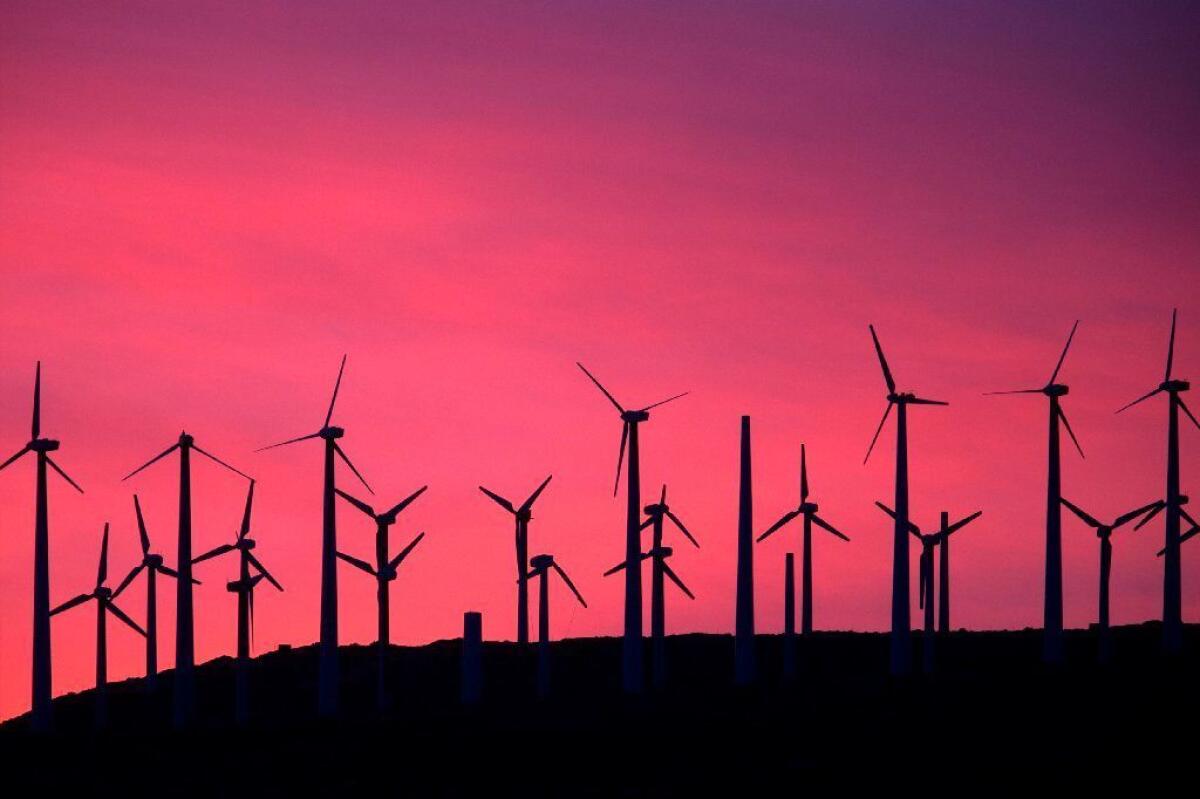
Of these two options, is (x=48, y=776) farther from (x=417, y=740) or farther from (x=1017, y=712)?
(x=1017, y=712)

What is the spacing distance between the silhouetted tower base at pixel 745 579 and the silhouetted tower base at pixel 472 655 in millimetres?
18059

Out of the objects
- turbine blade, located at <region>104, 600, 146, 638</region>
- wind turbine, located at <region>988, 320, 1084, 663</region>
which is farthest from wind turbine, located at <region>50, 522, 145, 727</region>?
wind turbine, located at <region>988, 320, 1084, 663</region>

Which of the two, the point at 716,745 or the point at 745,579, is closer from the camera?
the point at 716,745

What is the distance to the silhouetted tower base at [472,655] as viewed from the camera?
6781 inches

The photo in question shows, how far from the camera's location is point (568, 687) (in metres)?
199

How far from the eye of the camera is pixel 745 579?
565ft

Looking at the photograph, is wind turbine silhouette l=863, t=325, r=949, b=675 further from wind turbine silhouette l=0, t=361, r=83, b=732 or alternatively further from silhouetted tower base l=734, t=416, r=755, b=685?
wind turbine silhouette l=0, t=361, r=83, b=732

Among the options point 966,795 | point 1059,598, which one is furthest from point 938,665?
point 966,795

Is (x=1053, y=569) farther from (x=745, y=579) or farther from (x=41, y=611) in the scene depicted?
(x=41, y=611)

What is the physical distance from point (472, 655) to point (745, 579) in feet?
66.5

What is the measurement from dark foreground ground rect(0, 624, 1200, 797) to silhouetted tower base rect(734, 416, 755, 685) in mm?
4007

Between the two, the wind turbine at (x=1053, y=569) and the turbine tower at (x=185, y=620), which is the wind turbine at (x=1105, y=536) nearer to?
the wind turbine at (x=1053, y=569)

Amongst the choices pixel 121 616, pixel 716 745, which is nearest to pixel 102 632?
pixel 121 616

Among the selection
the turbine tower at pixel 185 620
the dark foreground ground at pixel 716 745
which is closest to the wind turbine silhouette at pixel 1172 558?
the dark foreground ground at pixel 716 745
